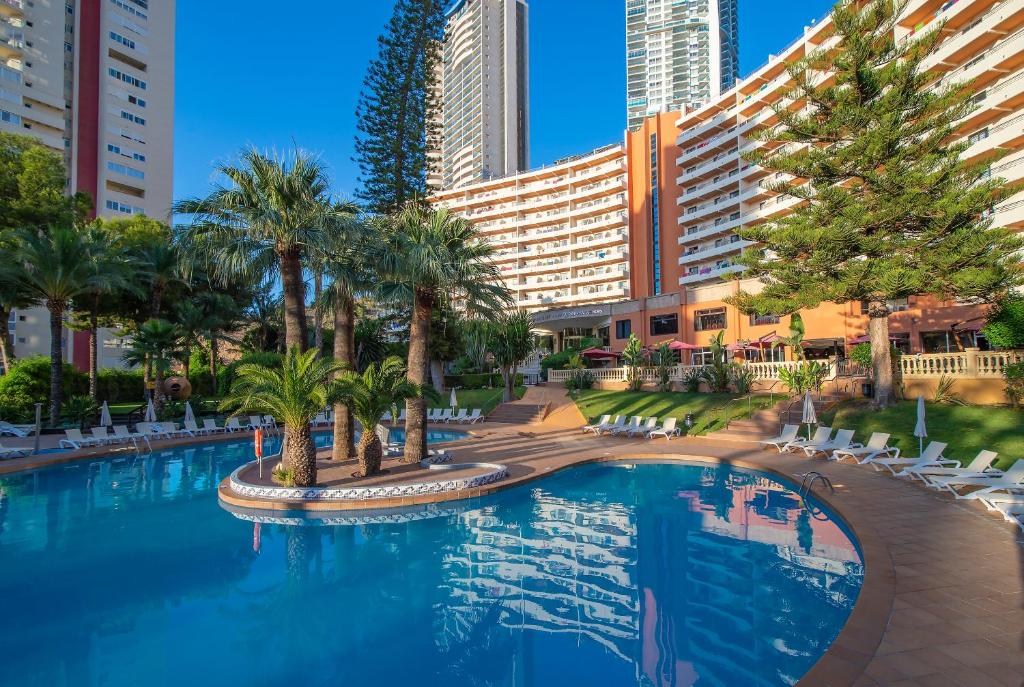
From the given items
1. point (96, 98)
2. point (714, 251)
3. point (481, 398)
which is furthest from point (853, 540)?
point (96, 98)

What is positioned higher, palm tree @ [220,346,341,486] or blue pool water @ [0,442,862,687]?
palm tree @ [220,346,341,486]

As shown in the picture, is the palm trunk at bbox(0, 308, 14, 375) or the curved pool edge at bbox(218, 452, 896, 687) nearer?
the curved pool edge at bbox(218, 452, 896, 687)

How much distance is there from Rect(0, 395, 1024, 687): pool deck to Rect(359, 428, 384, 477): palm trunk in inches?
28.2

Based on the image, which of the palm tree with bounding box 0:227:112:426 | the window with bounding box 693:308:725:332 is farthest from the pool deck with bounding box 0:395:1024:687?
the window with bounding box 693:308:725:332

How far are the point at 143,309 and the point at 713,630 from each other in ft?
101

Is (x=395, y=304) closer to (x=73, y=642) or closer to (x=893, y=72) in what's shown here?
(x=73, y=642)

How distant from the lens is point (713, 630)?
204 inches

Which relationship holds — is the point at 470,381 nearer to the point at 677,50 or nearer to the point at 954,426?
the point at 954,426

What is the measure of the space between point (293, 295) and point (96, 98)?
54388 millimetres

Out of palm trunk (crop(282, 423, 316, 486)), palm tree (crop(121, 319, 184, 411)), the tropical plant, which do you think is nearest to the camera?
palm trunk (crop(282, 423, 316, 486))

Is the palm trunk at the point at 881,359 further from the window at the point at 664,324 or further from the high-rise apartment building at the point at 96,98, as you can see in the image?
the high-rise apartment building at the point at 96,98

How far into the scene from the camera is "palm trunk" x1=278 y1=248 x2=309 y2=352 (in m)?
11.6

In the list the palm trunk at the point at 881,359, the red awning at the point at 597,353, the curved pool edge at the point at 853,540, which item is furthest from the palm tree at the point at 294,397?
the red awning at the point at 597,353

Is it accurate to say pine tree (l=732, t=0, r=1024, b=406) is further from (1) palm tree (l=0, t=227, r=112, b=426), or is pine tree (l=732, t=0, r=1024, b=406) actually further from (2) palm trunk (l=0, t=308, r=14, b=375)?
(2) palm trunk (l=0, t=308, r=14, b=375)
